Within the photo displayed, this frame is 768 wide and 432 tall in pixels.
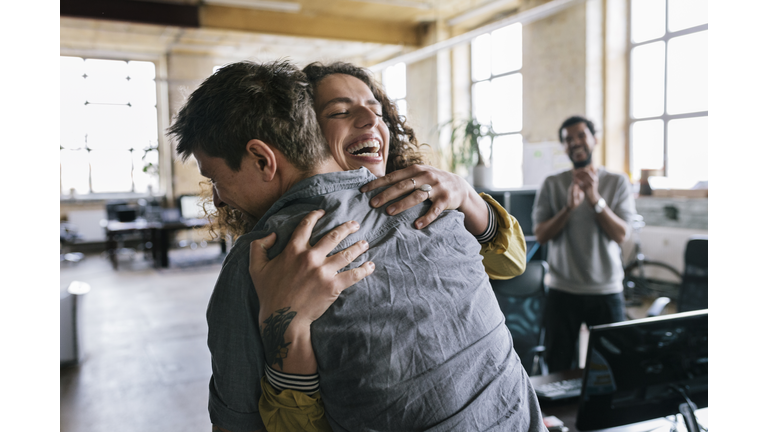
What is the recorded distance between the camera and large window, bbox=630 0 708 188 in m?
6.79

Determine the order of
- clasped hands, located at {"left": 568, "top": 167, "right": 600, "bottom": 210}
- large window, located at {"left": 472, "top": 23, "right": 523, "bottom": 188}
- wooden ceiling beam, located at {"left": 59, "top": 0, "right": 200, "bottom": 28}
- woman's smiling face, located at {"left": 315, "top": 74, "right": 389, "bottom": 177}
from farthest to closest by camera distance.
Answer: large window, located at {"left": 472, "top": 23, "right": 523, "bottom": 188}
wooden ceiling beam, located at {"left": 59, "top": 0, "right": 200, "bottom": 28}
clasped hands, located at {"left": 568, "top": 167, "right": 600, "bottom": 210}
woman's smiling face, located at {"left": 315, "top": 74, "right": 389, "bottom": 177}

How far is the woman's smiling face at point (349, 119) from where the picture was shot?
3.96ft

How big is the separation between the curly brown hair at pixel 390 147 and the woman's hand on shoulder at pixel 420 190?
38 centimetres

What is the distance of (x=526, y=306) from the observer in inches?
119

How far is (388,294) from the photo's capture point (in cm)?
85

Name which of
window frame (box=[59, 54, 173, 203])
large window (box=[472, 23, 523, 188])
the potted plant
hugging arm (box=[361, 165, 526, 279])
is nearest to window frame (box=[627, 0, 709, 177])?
large window (box=[472, 23, 523, 188])

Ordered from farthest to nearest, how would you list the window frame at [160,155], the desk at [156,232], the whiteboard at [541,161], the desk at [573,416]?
the window frame at [160,155] → the desk at [156,232] → the whiteboard at [541,161] → the desk at [573,416]

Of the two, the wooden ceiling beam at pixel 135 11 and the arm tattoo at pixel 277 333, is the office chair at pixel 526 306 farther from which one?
the wooden ceiling beam at pixel 135 11

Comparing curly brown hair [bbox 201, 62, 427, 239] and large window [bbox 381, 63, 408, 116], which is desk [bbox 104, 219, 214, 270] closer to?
large window [bbox 381, 63, 408, 116]

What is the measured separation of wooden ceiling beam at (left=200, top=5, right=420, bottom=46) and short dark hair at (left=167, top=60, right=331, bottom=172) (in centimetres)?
875

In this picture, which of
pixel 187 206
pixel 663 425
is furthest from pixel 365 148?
pixel 187 206

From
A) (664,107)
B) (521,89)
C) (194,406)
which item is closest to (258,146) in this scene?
(194,406)

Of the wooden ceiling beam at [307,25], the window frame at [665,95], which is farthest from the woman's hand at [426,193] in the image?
the wooden ceiling beam at [307,25]
